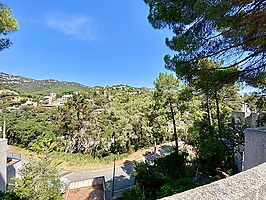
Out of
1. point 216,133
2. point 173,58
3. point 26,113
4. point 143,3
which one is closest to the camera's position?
point 173,58

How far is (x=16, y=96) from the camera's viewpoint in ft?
120

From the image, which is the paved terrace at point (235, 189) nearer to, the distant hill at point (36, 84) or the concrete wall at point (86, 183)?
the concrete wall at point (86, 183)

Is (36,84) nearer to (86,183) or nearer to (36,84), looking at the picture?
(36,84)

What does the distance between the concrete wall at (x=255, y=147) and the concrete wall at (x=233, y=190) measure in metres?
3.72

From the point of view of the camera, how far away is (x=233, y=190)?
53.3 inches

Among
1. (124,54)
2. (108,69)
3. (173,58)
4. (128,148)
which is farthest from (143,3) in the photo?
(128,148)

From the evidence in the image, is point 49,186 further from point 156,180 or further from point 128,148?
point 128,148

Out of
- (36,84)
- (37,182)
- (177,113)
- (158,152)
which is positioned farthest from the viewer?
(36,84)

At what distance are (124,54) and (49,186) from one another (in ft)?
40.6

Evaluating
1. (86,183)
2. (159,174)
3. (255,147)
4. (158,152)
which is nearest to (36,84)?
(158,152)

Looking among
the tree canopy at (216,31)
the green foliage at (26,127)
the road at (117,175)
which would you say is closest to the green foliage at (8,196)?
the tree canopy at (216,31)

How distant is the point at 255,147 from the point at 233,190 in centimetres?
437

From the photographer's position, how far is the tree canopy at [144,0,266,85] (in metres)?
4.83

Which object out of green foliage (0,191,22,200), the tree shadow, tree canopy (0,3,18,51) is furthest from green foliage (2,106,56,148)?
tree canopy (0,3,18,51)
